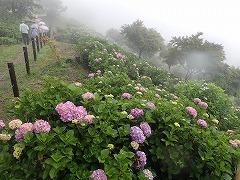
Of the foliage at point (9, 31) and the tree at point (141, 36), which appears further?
the tree at point (141, 36)

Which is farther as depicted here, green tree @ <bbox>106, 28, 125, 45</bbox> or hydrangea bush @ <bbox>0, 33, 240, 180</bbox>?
green tree @ <bbox>106, 28, 125, 45</bbox>

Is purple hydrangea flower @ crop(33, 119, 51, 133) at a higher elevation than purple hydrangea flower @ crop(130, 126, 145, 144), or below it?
higher

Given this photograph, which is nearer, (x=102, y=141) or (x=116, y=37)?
(x=102, y=141)

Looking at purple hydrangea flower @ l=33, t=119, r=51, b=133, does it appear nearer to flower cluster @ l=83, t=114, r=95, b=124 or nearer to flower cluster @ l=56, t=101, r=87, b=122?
flower cluster @ l=56, t=101, r=87, b=122

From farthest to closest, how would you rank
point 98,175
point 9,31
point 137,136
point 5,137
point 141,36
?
point 141,36
point 9,31
point 137,136
point 5,137
point 98,175

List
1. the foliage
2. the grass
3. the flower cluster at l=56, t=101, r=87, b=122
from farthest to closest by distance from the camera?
the foliage
the grass
the flower cluster at l=56, t=101, r=87, b=122

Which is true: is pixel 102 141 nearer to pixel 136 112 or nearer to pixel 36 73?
pixel 136 112

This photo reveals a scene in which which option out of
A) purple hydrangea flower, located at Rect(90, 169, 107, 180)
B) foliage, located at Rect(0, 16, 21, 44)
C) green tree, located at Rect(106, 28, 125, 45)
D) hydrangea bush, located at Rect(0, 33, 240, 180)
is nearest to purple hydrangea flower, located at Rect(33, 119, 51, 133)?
hydrangea bush, located at Rect(0, 33, 240, 180)

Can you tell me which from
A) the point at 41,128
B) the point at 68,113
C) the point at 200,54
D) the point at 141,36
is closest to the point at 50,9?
the point at 141,36

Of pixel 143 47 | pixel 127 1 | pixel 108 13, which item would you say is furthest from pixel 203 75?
pixel 127 1

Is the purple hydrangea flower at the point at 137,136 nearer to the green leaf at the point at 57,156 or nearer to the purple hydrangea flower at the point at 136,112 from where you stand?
the purple hydrangea flower at the point at 136,112

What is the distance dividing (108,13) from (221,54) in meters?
97.0

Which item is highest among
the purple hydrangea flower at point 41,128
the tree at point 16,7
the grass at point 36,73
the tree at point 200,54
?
→ the purple hydrangea flower at point 41,128

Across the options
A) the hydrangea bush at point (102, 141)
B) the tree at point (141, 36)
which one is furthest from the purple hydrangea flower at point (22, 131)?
the tree at point (141, 36)
